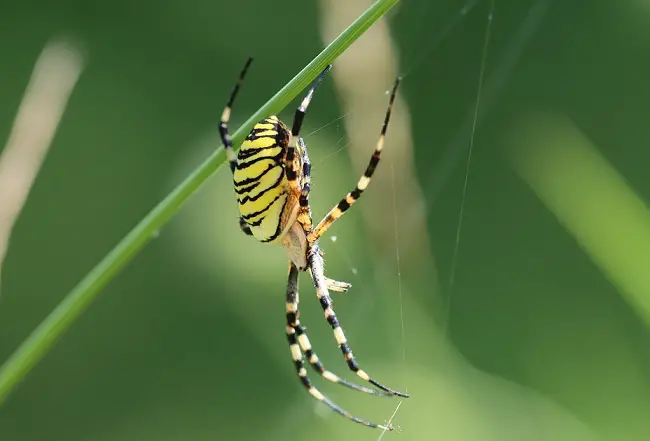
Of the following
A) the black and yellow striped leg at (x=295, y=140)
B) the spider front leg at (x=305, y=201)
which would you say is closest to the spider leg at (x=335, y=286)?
the spider front leg at (x=305, y=201)

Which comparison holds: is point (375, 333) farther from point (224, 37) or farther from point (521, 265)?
point (224, 37)

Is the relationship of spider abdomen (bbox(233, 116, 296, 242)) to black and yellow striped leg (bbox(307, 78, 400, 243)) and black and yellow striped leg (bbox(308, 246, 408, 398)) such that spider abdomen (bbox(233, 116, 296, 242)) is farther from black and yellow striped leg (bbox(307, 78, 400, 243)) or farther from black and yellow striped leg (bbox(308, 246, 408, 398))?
black and yellow striped leg (bbox(308, 246, 408, 398))

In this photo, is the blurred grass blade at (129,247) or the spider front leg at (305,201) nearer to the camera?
the blurred grass blade at (129,247)

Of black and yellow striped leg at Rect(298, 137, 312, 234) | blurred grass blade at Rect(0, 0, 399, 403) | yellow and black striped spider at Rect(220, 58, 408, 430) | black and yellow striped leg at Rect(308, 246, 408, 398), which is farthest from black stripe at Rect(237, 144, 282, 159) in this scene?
black and yellow striped leg at Rect(308, 246, 408, 398)

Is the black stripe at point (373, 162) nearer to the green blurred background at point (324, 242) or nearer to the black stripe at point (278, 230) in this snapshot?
the black stripe at point (278, 230)

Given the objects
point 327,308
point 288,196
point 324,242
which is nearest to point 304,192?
point 288,196

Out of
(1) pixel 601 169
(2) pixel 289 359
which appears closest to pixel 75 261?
(2) pixel 289 359
